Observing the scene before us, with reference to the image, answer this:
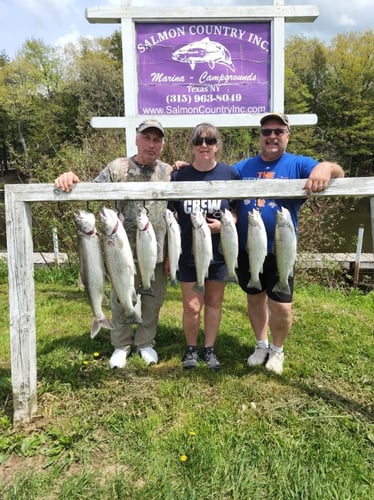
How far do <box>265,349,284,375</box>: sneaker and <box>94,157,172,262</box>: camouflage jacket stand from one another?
53.5 inches

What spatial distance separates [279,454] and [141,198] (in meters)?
1.94

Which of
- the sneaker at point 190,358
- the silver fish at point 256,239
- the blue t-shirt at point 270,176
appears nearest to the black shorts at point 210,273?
the blue t-shirt at point 270,176

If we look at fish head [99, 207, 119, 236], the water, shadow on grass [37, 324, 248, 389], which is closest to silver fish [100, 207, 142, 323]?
fish head [99, 207, 119, 236]

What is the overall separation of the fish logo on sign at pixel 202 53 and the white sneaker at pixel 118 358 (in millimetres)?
3040

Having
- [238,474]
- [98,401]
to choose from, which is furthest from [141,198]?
[238,474]

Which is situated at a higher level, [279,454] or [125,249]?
[125,249]

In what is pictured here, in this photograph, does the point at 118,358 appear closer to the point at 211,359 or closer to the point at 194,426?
the point at 211,359

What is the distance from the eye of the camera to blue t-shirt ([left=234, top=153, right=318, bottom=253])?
3.09 meters

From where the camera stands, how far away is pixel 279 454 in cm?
259

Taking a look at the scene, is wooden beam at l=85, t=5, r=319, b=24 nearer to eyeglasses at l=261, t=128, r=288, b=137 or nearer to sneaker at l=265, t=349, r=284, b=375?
eyeglasses at l=261, t=128, r=288, b=137

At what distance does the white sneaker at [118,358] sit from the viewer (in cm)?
371

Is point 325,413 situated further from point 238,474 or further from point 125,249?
point 125,249

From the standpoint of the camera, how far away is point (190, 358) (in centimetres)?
367

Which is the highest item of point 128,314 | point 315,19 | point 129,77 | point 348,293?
point 315,19
